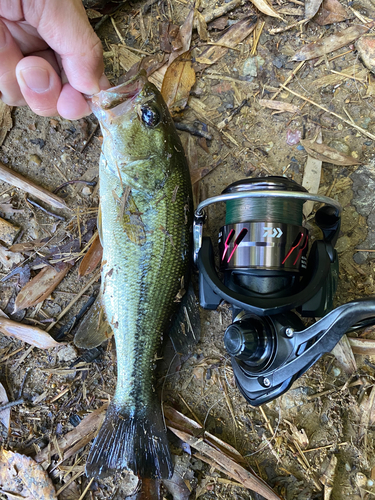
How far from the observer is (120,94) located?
1879 millimetres

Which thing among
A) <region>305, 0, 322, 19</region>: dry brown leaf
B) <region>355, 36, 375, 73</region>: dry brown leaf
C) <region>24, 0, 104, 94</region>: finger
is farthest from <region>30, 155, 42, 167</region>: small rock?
<region>355, 36, 375, 73</region>: dry brown leaf

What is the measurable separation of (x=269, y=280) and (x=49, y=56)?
6.28ft

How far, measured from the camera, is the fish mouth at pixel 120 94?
1.86 m

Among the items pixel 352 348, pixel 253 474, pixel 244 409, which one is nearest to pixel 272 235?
pixel 352 348

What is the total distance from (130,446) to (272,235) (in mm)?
1499

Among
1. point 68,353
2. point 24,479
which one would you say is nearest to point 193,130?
point 68,353

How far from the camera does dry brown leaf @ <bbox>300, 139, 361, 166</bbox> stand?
2312 millimetres

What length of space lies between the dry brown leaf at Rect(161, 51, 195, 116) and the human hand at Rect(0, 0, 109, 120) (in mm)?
491

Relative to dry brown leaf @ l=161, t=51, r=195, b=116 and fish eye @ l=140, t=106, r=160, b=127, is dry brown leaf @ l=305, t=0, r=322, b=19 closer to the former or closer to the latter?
dry brown leaf @ l=161, t=51, r=195, b=116

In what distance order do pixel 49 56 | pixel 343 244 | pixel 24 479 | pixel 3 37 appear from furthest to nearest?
1. pixel 343 244
2. pixel 24 479
3. pixel 49 56
4. pixel 3 37

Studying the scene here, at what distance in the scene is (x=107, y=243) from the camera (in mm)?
2006

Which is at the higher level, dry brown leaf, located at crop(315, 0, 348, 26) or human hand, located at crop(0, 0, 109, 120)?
human hand, located at crop(0, 0, 109, 120)

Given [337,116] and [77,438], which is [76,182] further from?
[337,116]

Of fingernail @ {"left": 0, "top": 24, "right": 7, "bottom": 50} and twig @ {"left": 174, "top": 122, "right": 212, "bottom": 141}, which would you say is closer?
fingernail @ {"left": 0, "top": 24, "right": 7, "bottom": 50}
